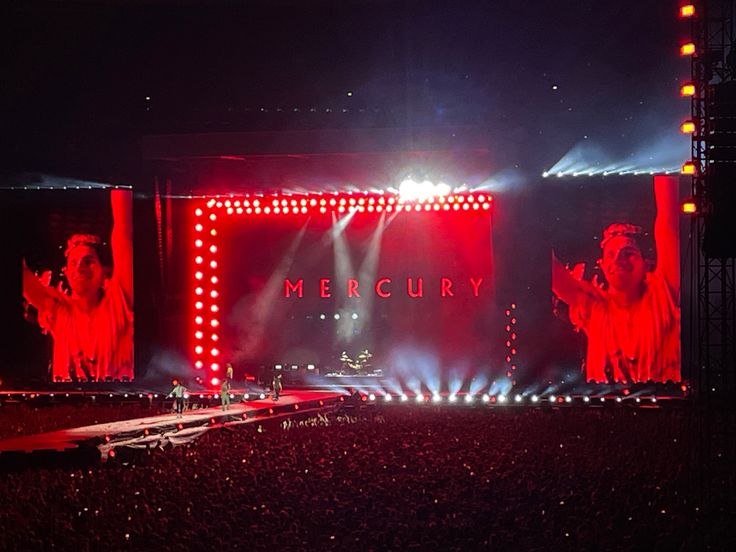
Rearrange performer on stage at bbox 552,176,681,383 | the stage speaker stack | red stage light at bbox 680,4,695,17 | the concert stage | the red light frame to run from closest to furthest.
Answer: the stage speaker stack, red stage light at bbox 680,4,695,17, the concert stage, performer on stage at bbox 552,176,681,383, the red light frame

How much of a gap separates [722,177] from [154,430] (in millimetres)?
7306

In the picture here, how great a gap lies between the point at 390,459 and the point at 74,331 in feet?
39.4

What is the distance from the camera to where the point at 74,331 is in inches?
738

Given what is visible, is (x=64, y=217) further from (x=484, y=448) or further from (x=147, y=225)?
(x=484, y=448)

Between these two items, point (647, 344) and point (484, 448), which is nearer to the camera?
point (484, 448)

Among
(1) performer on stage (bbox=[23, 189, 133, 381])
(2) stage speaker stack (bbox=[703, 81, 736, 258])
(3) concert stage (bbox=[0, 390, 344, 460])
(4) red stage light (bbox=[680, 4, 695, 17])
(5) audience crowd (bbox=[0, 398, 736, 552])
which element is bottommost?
(3) concert stage (bbox=[0, 390, 344, 460])

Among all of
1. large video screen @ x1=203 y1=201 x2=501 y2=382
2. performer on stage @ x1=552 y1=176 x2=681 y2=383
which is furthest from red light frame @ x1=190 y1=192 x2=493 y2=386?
performer on stage @ x1=552 y1=176 x2=681 y2=383

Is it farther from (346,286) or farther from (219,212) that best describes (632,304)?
(219,212)

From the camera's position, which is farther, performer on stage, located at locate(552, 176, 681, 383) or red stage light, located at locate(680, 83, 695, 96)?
performer on stage, located at locate(552, 176, 681, 383)

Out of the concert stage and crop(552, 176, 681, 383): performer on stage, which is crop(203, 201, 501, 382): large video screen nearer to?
crop(552, 176, 681, 383): performer on stage

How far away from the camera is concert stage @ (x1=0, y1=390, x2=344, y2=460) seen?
32.7 feet

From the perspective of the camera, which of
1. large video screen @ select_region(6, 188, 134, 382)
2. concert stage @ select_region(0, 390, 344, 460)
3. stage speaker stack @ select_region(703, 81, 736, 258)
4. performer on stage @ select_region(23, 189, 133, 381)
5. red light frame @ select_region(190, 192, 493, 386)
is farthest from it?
performer on stage @ select_region(23, 189, 133, 381)

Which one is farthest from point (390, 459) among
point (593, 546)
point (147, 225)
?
point (147, 225)

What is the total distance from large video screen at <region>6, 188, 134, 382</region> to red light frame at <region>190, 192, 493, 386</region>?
58.6 inches
